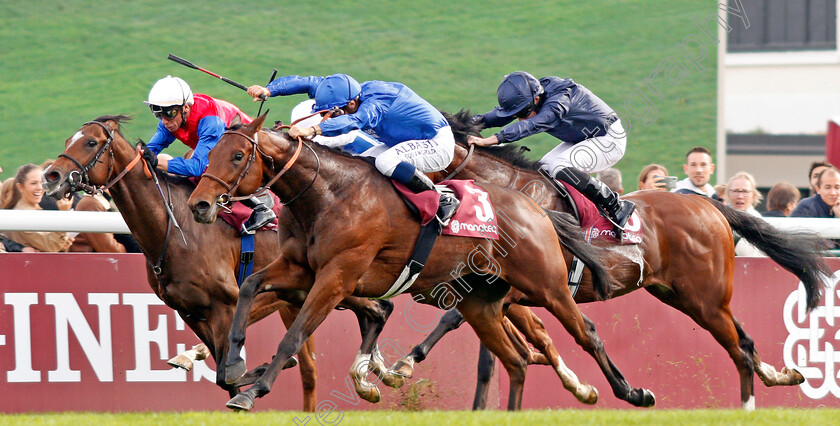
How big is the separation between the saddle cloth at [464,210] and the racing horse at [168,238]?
1.10 meters

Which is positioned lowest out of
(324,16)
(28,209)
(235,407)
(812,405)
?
(812,405)

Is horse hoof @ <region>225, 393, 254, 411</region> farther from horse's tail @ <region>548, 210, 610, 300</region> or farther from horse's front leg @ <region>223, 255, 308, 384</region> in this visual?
horse's tail @ <region>548, 210, 610, 300</region>

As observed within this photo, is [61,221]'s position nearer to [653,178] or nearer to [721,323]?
[721,323]

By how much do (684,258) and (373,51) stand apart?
1124 cm

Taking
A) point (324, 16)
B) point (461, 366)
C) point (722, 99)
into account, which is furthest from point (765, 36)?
point (461, 366)

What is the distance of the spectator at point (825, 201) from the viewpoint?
764 cm

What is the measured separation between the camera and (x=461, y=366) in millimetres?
6617

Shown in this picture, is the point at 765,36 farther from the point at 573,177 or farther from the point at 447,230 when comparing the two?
the point at 447,230

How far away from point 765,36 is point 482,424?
14175 millimetres

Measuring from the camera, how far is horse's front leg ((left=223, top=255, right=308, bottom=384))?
4.57m

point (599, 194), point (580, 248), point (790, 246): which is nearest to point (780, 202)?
point (790, 246)

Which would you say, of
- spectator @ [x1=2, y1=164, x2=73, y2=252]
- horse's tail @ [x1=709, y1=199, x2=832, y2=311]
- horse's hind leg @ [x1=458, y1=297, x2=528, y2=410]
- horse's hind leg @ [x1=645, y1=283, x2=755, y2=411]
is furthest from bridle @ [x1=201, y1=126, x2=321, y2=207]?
horse's tail @ [x1=709, y1=199, x2=832, y2=311]

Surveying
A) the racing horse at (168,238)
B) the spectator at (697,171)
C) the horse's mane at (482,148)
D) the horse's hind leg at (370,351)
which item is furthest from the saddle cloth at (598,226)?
the racing horse at (168,238)

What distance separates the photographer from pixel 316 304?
4.60 meters
